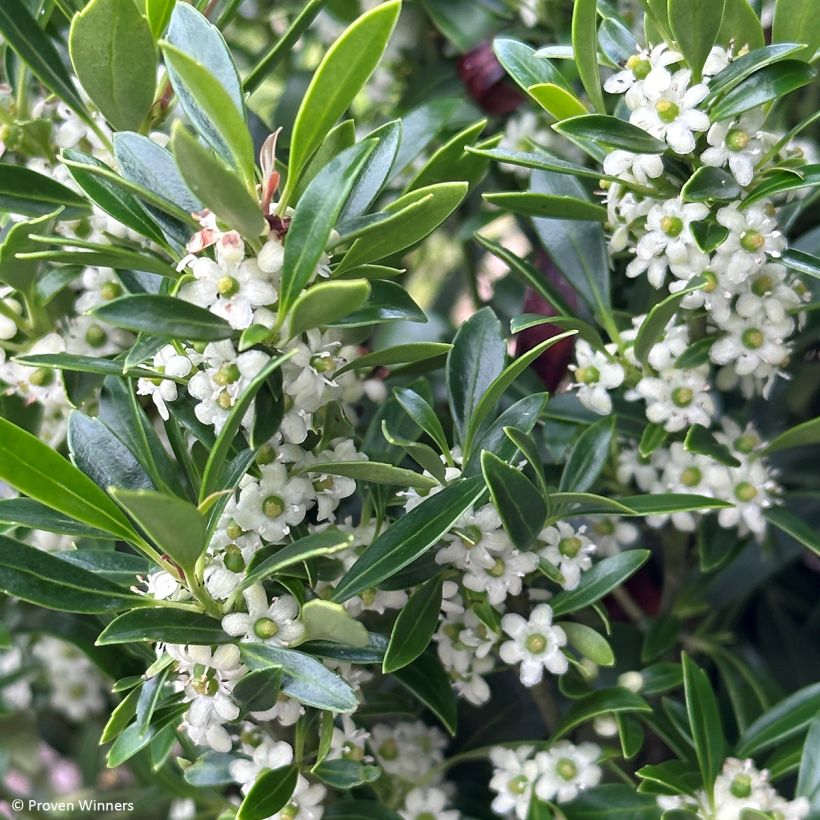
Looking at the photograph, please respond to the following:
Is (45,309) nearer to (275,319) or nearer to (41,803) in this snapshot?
(275,319)

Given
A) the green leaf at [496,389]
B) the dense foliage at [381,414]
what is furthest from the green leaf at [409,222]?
the green leaf at [496,389]

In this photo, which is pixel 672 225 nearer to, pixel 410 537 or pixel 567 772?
pixel 410 537

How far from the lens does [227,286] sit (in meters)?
0.57

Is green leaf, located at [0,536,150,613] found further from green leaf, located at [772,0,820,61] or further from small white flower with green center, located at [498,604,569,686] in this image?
green leaf, located at [772,0,820,61]

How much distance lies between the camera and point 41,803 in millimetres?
1230

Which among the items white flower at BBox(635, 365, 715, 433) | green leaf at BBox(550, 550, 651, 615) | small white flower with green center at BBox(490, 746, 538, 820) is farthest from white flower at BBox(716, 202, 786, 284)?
small white flower with green center at BBox(490, 746, 538, 820)

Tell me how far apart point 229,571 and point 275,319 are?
175mm

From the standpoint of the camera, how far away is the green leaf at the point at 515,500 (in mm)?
617

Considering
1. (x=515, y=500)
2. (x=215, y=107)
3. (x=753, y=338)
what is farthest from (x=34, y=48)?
(x=753, y=338)

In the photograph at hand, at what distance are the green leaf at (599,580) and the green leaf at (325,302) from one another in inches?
12.8

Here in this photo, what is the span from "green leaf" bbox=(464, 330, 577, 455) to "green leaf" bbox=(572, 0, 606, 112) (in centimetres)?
20

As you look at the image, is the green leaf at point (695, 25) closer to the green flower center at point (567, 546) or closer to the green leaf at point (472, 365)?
the green leaf at point (472, 365)

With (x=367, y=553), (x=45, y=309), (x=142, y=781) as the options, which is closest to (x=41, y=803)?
(x=142, y=781)

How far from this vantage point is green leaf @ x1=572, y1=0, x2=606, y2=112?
662 mm
